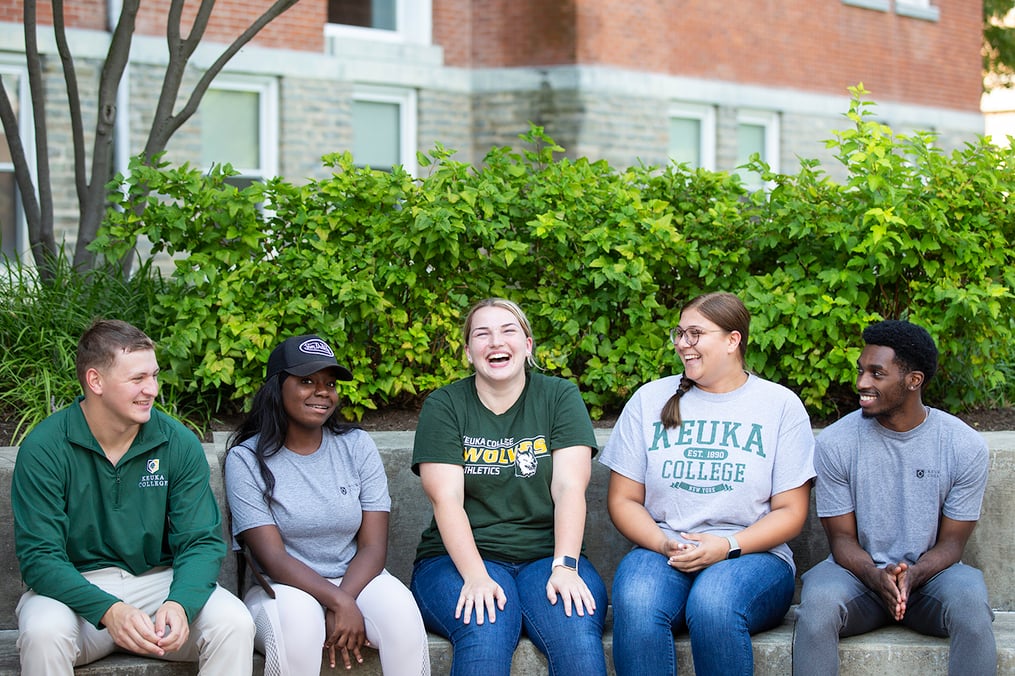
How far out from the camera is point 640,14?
14211 millimetres

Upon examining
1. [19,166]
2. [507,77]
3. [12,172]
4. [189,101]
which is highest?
[507,77]

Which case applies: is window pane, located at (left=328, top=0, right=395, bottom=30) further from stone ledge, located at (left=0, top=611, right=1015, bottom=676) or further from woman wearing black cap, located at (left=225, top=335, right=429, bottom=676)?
stone ledge, located at (left=0, top=611, right=1015, bottom=676)

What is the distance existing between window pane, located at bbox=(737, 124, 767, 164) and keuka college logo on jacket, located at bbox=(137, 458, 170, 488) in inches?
505

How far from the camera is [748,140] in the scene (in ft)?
53.1

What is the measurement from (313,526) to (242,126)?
887 centimetres

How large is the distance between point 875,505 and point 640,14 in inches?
422

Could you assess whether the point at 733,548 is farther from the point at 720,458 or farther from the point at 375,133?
the point at 375,133

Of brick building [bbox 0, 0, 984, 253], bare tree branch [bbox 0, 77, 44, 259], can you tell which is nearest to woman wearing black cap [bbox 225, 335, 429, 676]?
bare tree branch [bbox 0, 77, 44, 259]

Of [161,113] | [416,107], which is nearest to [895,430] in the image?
[161,113]

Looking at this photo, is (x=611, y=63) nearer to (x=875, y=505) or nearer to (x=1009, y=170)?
(x=1009, y=170)

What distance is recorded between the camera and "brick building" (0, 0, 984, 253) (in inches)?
447

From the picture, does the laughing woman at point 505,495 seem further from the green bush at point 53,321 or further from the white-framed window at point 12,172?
the white-framed window at point 12,172

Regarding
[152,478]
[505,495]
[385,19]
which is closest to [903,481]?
[505,495]

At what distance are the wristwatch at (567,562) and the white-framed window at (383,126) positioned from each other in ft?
31.2
